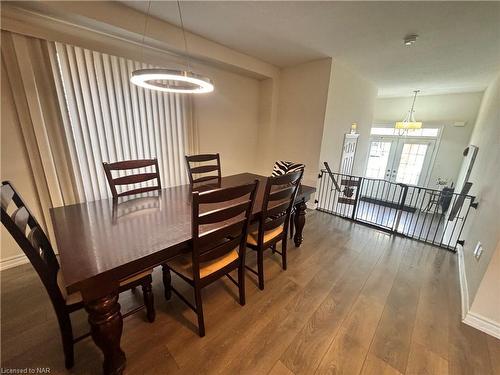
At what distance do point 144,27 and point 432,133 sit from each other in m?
6.92

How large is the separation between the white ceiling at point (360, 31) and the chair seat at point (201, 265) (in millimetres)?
2389

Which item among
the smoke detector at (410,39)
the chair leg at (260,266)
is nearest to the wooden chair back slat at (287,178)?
the chair leg at (260,266)

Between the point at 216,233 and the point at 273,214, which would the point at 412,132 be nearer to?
the point at 273,214

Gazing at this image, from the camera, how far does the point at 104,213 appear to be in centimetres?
149

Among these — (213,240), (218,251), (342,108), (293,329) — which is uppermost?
(342,108)

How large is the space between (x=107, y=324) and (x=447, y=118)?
7.52 m

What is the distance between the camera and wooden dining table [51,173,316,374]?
94 cm

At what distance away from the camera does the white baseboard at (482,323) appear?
151cm

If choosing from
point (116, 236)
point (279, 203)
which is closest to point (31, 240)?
point (116, 236)

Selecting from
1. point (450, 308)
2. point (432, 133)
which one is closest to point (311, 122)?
point (450, 308)

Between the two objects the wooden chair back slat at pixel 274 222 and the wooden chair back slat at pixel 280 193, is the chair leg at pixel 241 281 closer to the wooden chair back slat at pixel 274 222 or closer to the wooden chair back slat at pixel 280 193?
the wooden chair back slat at pixel 274 222

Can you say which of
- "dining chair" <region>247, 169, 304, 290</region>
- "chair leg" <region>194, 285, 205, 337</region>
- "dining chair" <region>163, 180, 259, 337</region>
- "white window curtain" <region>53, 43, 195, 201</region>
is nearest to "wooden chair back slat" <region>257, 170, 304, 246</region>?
"dining chair" <region>247, 169, 304, 290</region>

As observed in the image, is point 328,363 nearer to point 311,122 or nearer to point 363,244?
point 363,244

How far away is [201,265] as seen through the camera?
4.64 ft
